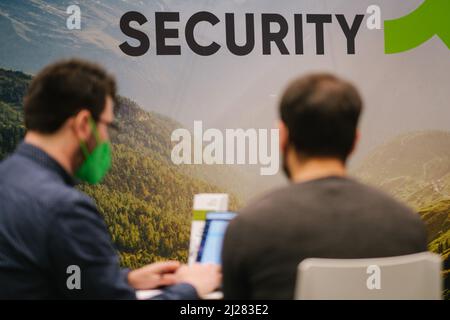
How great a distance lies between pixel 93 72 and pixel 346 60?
261cm

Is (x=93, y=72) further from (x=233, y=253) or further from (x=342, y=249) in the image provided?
(x=342, y=249)

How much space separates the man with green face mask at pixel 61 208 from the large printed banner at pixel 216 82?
6.73 ft

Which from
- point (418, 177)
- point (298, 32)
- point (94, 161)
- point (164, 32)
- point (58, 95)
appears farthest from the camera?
point (418, 177)

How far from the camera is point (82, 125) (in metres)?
1.47

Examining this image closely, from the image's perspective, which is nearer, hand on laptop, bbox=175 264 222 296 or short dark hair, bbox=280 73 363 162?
short dark hair, bbox=280 73 363 162

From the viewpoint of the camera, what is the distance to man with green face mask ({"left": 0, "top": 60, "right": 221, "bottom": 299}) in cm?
123

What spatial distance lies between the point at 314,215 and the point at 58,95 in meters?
0.79

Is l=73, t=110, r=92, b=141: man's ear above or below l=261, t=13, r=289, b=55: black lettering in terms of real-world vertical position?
below

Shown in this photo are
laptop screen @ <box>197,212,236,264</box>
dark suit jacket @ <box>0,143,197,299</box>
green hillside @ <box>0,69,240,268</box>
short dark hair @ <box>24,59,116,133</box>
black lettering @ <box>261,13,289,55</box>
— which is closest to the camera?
dark suit jacket @ <box>0,143,197,299</box>

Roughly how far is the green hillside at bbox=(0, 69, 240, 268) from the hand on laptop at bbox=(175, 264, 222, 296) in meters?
2.06

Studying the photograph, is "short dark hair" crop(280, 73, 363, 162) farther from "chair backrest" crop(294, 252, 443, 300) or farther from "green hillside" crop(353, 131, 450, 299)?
"green hillside" crop(353, 131, 450, 299)

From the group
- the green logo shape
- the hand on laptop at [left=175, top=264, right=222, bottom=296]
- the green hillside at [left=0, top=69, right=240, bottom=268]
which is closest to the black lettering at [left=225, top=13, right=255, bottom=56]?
the green hillside at [left=0, top=69, right=240, bottom=268]

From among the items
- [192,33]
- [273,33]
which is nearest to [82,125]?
[192,33]

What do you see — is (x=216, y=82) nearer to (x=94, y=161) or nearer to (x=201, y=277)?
(x=94, y=161)
